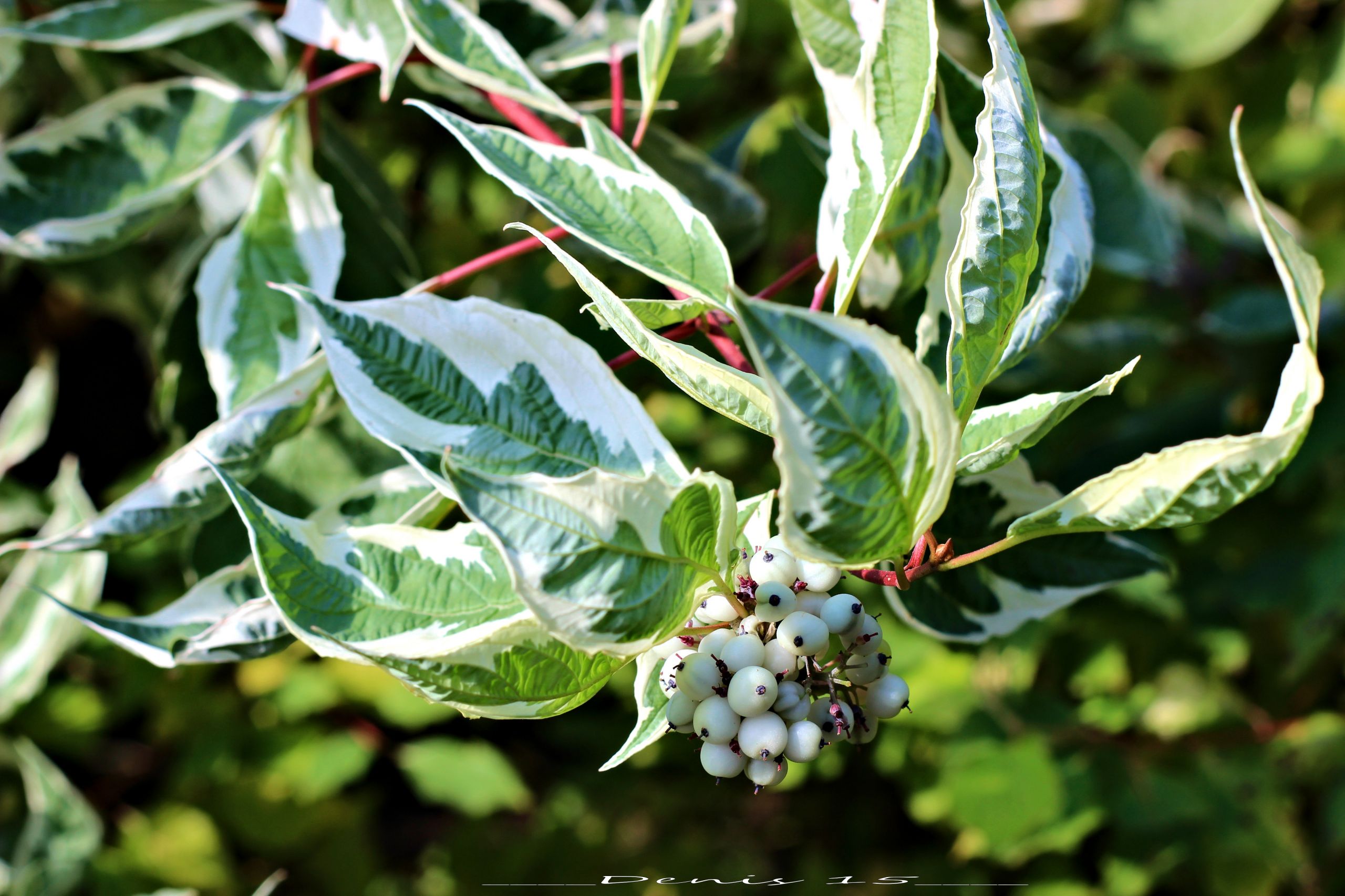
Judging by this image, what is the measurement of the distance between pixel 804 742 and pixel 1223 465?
190 millimetres

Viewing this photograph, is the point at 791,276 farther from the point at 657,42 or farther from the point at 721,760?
the point at 721,760

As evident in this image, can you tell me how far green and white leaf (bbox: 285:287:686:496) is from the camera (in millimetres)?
453

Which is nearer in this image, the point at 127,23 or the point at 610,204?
the point at 610,204

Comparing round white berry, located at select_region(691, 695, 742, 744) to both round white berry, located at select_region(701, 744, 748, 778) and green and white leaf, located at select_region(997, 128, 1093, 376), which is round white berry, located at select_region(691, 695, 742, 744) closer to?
round white berry, located at select_region(701, 744, 748, 778)

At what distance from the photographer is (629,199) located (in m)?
0.52

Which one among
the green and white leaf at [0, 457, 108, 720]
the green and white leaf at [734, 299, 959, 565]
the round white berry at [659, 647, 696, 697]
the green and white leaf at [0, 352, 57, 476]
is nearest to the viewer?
the green and white leaf at [734, 299, 959, 565]

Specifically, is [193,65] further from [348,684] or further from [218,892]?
[218,892]

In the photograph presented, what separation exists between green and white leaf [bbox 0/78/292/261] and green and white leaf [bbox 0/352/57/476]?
0.42 m

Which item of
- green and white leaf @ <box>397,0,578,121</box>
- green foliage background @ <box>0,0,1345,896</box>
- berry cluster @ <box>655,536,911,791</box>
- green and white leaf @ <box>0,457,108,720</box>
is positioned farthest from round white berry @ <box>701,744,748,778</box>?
green and white leaf @ <box>0,457,108,720</box>

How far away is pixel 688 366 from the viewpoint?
42 centimetres

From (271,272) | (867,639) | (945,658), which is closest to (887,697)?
(867,639)

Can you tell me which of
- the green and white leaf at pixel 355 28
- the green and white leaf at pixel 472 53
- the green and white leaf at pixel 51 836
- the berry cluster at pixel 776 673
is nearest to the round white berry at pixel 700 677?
the berry cluster at pixel 776 673

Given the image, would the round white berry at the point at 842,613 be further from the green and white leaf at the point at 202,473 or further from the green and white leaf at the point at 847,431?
the green and white leaf at the point at 202,473

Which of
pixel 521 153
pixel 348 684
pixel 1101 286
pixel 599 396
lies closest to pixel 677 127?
pixel 1101 286
